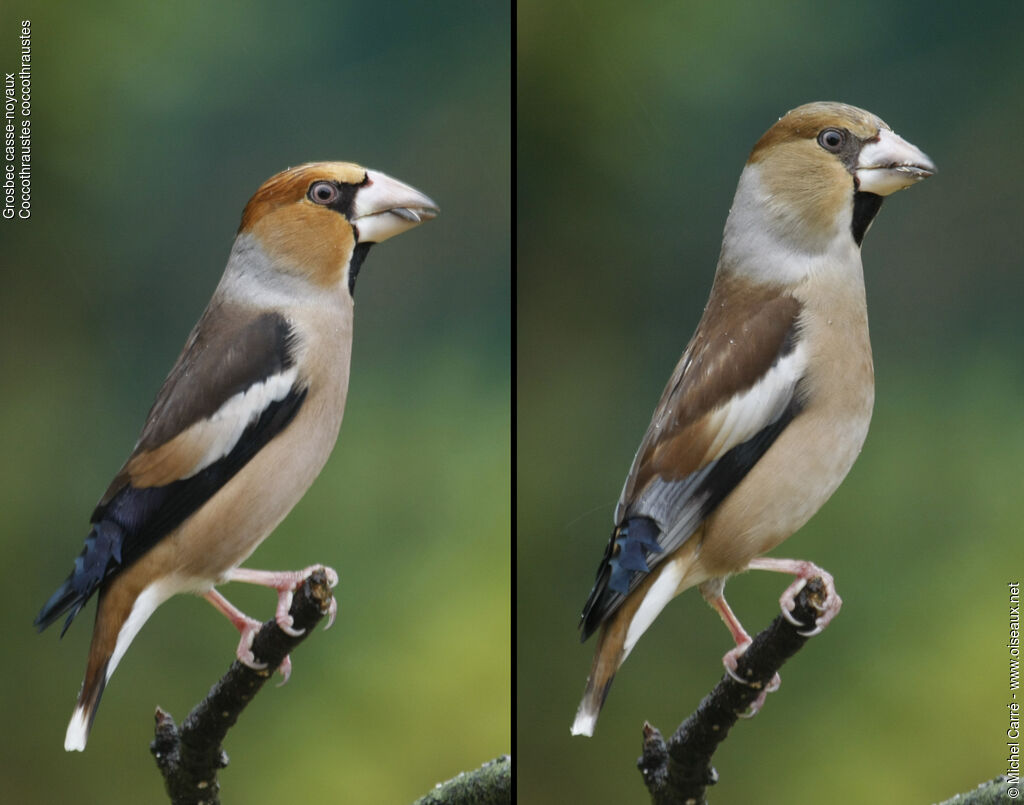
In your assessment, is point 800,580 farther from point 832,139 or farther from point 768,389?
point 832,139

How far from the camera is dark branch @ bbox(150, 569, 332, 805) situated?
2.09 m

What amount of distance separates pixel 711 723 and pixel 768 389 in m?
0.61

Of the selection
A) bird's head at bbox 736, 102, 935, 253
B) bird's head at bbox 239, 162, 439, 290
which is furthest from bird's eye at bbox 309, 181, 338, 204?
bird's head at bbox 736, 102, 935, 253

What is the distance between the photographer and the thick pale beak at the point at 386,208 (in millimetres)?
2209

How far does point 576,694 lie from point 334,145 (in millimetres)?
1151

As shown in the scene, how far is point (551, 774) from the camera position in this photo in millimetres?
2266

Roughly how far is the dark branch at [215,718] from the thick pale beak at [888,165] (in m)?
1.23

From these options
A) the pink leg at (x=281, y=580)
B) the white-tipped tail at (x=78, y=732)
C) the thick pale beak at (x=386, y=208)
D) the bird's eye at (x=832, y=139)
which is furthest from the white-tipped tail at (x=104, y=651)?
the bird's eye at (x=832, y=139)

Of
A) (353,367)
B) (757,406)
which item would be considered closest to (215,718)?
(353,367)

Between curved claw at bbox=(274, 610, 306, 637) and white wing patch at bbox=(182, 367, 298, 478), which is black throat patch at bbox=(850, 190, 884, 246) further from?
curved claw at bbox=(274, 610, 306, 637)

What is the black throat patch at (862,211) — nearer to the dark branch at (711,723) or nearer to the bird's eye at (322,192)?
the dark branch at (711,723)

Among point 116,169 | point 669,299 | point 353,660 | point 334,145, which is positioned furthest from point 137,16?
point 353,660

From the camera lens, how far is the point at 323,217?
2.18 m

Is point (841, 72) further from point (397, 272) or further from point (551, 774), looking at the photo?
point (551, 774)
